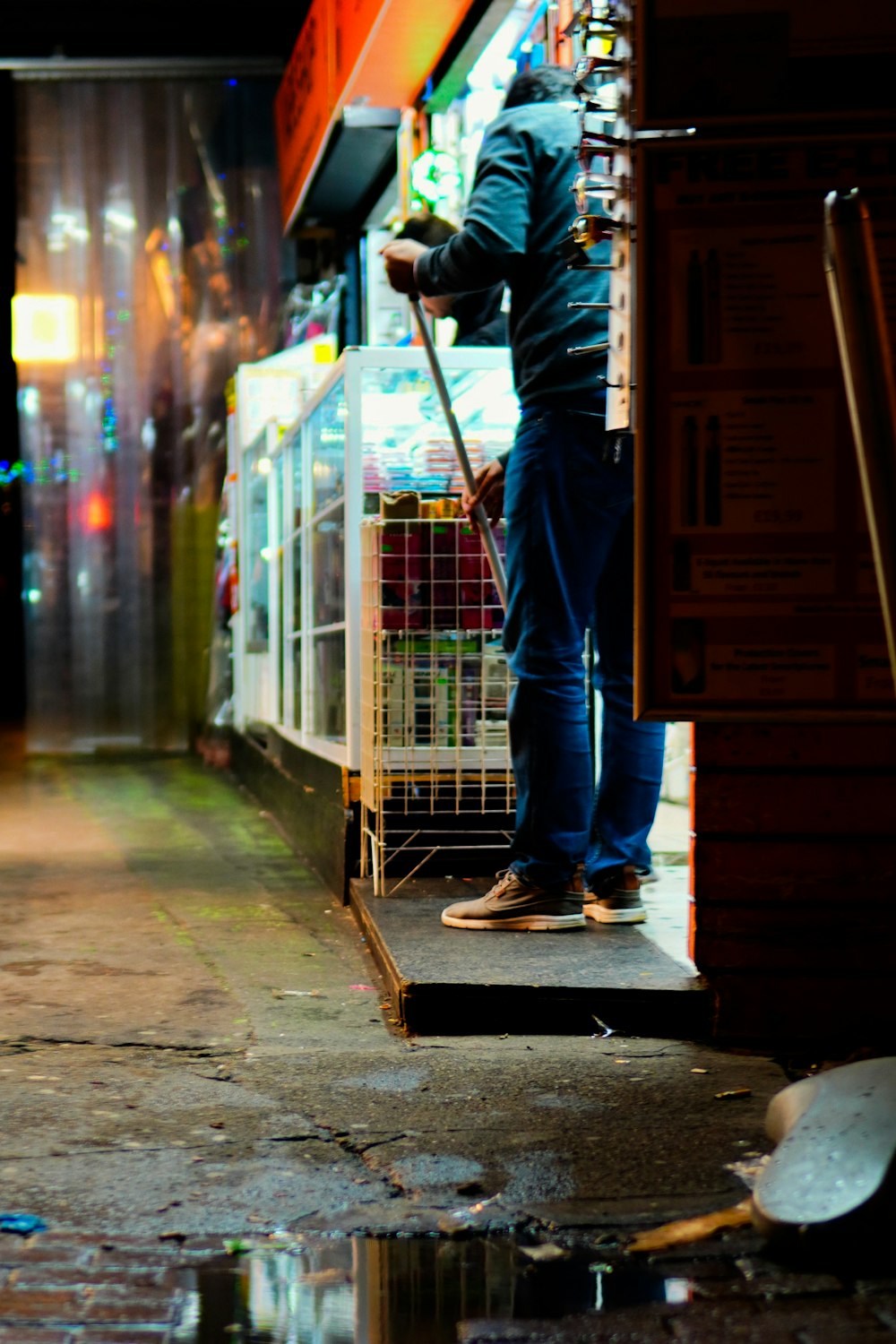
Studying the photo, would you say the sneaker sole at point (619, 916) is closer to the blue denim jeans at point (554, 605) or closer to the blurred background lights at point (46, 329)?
the blue denim jeans at point (554, 605)

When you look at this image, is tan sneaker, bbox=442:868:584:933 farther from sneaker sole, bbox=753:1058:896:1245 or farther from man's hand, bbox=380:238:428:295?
man's hand, bbox=380:238:428:295

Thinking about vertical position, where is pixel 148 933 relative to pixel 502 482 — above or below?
below

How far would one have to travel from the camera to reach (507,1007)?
3.16 m

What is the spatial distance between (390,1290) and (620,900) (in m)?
2.01

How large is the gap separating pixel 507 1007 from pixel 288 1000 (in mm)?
663

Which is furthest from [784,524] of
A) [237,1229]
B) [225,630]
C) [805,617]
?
[225,630]

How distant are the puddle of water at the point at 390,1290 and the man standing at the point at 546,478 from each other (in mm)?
1634

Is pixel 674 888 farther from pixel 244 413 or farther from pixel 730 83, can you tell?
pixel 244 413

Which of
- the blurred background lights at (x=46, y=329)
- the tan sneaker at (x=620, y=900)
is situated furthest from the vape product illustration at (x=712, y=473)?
the blurred background lights at (x=46, y=329)

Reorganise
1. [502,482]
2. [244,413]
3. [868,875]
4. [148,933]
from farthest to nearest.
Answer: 1. [244,413]
2. [148,933]
3. [502,482]
4. [868,875]

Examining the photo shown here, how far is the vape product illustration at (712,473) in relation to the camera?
9.21 ft

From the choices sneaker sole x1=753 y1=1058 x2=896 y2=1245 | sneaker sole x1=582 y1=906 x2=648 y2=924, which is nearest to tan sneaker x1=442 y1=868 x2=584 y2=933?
sneaker sole x1=582 y1=906 x2=648 y2=924

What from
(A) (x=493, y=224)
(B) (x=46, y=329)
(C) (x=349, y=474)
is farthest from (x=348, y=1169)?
(B) (x=46, y=329)

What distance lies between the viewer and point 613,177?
10.5 feet
